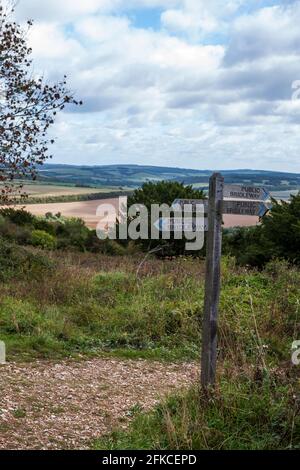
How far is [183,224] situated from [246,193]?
68 cm

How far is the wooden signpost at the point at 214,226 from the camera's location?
5.43m

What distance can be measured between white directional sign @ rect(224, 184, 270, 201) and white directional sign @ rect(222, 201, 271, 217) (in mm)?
61

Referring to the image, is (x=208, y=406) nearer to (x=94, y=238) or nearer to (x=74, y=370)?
(x=74, y=370)

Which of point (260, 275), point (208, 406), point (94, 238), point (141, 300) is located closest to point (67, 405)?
point (208, 406)

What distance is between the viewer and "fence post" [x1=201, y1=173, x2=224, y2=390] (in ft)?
17.8

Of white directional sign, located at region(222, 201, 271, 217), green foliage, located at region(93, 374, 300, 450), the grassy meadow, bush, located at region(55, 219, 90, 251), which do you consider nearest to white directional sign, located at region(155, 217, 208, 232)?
white directional sign, located at region(222, 201, 271, 217)

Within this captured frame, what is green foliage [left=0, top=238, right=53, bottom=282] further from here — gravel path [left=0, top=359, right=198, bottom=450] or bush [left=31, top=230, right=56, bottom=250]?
bush [left=31, top=230, right=56, bottom=250]

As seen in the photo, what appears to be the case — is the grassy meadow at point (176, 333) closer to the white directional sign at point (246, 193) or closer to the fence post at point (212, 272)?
the fence post at point (212, 272)

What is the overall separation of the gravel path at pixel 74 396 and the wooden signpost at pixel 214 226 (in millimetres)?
1007

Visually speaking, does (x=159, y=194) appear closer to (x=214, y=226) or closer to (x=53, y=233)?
(x=53, y=233)

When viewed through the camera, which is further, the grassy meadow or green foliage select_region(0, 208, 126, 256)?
green foliage select_region(0, 208, 126, 256)

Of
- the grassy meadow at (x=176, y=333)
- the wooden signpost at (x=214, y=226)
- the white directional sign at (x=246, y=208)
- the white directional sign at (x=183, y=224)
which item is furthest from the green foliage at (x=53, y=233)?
the white directional sign at (x=246, y=208)

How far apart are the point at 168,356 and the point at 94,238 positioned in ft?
71.5

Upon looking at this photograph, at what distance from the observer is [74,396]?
253 inches
